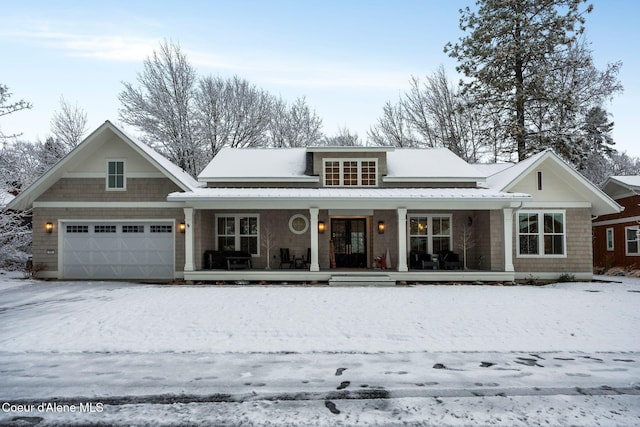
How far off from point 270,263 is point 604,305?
10969mm

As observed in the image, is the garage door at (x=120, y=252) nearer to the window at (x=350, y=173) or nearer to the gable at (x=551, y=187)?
the window at (x=350, y=173)

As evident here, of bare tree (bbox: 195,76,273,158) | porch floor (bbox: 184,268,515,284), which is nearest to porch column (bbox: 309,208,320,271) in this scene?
porch floor (bbox: 184,268,515,284)

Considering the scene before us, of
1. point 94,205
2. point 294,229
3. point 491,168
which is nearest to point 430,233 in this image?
point 294,229

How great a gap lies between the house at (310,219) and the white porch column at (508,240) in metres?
0.04

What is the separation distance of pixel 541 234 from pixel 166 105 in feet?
72.8

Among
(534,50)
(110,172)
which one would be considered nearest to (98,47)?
(110,172)

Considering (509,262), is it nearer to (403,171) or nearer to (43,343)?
(403,171)

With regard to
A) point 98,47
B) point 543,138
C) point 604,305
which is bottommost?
point 604,305

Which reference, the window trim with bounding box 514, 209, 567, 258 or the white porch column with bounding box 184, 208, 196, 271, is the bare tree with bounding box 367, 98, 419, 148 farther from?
the white porch column with bounding box 184, 208, 196, 271

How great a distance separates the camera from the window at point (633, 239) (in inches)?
721

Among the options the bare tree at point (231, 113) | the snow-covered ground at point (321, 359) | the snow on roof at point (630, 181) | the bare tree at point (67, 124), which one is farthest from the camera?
the bare tree at point (231, 113)

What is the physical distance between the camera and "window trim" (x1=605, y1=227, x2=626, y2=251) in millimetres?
20098

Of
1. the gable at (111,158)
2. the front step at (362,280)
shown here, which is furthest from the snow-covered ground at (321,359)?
the gable at (111,158)

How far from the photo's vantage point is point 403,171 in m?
17.3
